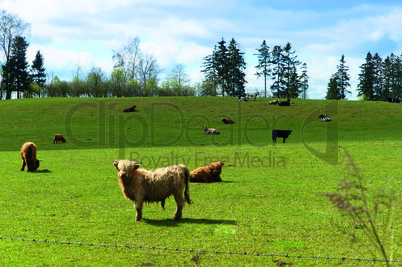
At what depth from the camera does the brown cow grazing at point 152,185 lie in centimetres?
945

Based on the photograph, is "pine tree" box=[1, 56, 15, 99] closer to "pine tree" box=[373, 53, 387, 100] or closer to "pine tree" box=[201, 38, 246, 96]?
"pine tree" box=[201, 38, 246, 96]

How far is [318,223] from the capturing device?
894cm

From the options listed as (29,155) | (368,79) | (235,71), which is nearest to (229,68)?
(235,71)

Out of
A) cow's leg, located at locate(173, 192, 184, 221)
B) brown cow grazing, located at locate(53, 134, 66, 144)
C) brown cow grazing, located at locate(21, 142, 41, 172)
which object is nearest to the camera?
cow's leg, located at locate(173, 192, 184, 221)

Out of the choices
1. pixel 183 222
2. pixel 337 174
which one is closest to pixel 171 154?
pixel 337 174

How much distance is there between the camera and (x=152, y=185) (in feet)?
A: 31.3

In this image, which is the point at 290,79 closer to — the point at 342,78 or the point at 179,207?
the point at 342,78

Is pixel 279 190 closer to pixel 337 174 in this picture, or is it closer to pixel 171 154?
pixel 337 174

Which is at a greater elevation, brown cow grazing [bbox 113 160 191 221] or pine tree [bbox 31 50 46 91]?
pine tree [bbox 31 50 46 91]

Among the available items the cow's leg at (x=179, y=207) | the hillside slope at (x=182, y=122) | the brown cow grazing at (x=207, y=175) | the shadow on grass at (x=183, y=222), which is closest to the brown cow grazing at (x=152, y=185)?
the cow's leg at (x=179, y=207)

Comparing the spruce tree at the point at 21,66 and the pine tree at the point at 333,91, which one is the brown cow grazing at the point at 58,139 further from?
the pine tree at the point at 333,91

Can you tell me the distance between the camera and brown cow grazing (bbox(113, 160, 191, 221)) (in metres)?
9.45

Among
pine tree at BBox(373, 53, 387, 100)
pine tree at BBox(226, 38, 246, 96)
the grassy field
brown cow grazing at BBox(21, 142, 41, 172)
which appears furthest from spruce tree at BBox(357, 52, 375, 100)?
brown cow grazing at BBox(21, 142, 41, 172)

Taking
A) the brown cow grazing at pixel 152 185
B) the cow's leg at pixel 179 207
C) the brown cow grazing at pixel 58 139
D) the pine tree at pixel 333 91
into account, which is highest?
the pine tree at pixel 333 91
